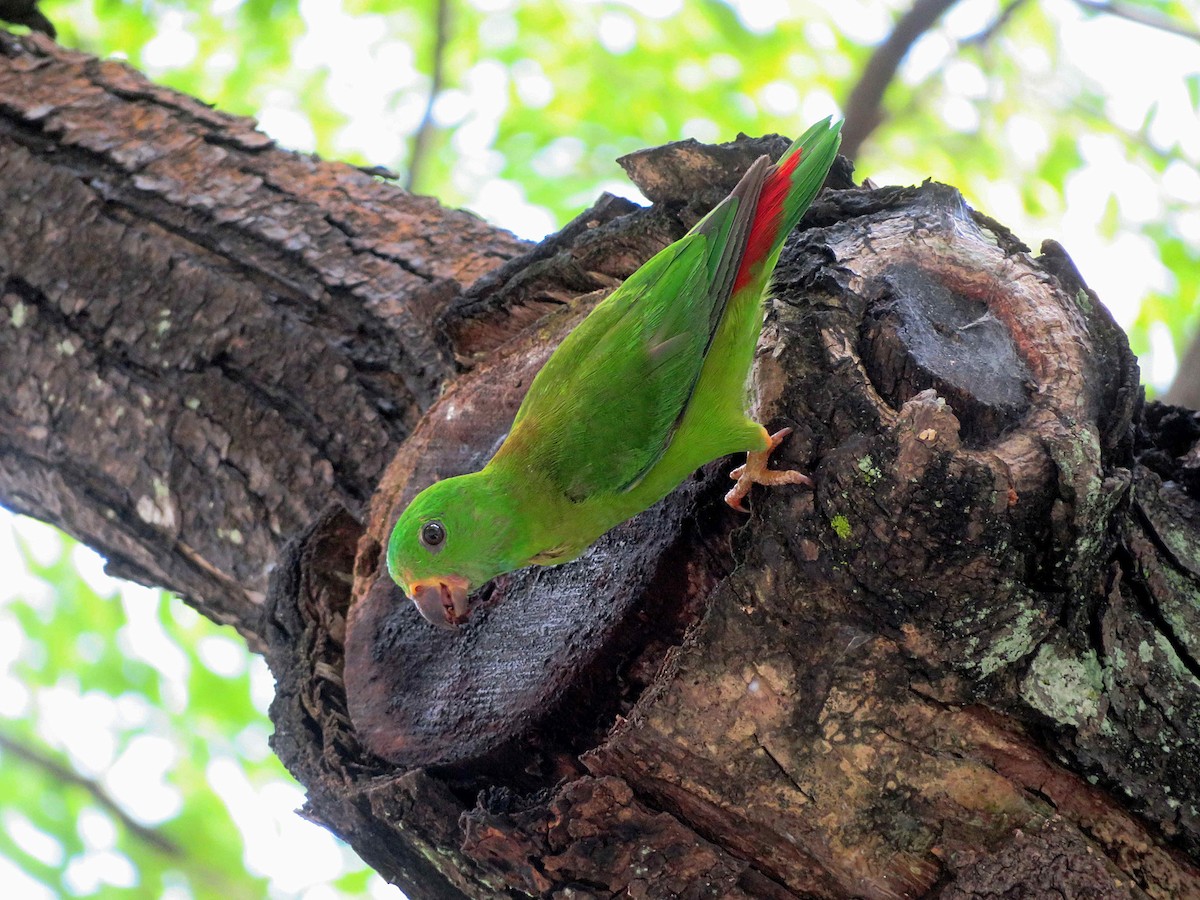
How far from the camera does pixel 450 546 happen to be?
102 inches

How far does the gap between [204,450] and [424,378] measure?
81 cm

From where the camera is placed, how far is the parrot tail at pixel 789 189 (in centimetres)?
287

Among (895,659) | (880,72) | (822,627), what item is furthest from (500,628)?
(880,72)

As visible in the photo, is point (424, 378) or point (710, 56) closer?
point (424, 378)

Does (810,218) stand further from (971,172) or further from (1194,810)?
(971,172)

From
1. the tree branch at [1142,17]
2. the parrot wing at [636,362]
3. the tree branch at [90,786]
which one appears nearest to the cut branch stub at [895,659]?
the parrot wing at [636,362]

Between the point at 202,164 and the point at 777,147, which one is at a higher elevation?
the point at 202,164

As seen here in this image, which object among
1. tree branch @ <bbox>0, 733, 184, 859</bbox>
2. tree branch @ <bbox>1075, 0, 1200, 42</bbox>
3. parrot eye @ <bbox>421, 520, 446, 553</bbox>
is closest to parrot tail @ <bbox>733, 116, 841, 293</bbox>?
parrot eye @ <bbox>421, 520, 446, 553</bbox>

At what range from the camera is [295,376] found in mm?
3348

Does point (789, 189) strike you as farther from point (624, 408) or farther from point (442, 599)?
point (442, 599)

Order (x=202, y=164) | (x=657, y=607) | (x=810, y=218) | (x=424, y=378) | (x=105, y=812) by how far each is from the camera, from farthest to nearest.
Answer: (x=105, y=812) → (x=202, y=164) → (x=424, y=378) → (x=810, y=218) → (x=657, y=607)

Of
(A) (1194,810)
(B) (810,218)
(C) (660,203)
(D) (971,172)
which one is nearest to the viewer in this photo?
(A) (1194,810)

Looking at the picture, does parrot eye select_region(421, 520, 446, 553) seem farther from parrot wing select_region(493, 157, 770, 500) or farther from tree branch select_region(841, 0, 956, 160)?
tree branch select_region(841, 0, 956, 160)

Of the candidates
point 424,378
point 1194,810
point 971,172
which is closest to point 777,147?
point 424,378
